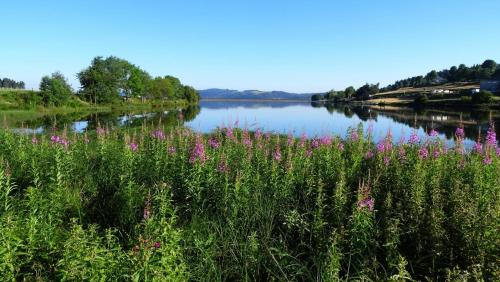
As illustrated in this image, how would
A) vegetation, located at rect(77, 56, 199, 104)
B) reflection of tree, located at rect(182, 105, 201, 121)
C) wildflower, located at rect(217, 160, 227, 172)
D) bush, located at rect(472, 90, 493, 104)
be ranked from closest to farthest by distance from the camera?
1. wildflower, located at rect(217, 160, 227, 172)
2. reflection of tree, located at rect(182, 105, 201, 121)
3. bush, located at rect(472, 90, 493, 104)
4. vegetation, located at rect(77, 56, 199, 104)

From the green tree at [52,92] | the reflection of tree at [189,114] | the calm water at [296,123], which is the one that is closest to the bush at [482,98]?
the calm water at [296,123]

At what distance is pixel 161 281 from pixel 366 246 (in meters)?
2.95

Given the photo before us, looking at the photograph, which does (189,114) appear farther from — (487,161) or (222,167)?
(487,161)

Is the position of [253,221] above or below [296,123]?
above

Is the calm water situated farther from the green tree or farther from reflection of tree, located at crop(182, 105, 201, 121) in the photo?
the green tree

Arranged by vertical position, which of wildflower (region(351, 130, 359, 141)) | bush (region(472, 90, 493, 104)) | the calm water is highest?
bush (region(472, 90, 493, 104))

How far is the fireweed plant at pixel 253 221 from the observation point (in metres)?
4.38

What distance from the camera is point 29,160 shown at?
33.1 feet

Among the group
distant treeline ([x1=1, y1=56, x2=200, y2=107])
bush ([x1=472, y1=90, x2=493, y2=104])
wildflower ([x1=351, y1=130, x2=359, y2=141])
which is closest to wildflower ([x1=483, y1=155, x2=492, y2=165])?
wildflower ([x1=351, y1=130, x2=359, y2=141])

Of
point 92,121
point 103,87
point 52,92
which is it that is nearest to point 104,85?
point 103,87

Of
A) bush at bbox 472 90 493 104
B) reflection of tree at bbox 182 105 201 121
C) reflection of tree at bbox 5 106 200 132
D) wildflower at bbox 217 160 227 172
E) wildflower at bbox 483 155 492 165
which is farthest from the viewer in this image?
bush at bbox 472 90 493 104

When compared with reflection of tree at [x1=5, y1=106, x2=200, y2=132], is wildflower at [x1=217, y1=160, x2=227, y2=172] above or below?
above

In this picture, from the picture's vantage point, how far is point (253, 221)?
6582 mm

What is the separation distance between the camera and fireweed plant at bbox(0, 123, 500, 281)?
172 inches
